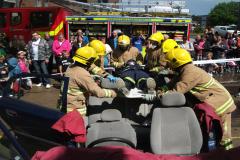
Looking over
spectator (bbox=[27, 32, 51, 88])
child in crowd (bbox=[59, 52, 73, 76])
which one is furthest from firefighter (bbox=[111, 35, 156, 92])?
spectator (bbox=[27, 32, 51, 88])

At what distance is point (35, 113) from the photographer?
4074 mm

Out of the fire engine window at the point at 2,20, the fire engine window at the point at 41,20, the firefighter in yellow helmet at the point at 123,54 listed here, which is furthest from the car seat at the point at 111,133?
the fire engine window at the point at 2,20

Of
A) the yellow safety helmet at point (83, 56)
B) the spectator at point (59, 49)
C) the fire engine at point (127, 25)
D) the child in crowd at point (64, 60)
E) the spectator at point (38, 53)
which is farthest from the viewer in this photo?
the fire engine at point (127, 25)

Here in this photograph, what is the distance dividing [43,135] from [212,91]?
242 cm

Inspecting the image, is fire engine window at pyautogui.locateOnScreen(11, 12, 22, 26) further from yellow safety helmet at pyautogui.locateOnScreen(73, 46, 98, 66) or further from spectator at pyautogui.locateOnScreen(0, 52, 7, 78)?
yellow safety helmet at pyautogui.locateOnScreen(73, 46, 98, 66)

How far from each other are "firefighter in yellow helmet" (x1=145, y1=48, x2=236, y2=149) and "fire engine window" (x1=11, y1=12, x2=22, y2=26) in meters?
13.4

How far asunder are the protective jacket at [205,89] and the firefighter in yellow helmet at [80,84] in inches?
42.8

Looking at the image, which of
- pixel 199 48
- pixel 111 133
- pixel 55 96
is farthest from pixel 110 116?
pixel 199 48

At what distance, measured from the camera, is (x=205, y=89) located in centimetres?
562

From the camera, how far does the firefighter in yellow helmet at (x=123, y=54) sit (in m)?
9.40

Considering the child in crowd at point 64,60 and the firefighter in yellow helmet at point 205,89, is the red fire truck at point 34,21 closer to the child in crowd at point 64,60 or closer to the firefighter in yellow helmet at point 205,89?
the child in crowd at point 64,60

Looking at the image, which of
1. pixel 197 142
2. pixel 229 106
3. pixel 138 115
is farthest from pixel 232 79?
pixel 197 142

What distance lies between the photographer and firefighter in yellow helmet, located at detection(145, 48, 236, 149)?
5.52 meters

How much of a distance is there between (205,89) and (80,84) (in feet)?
5.31
